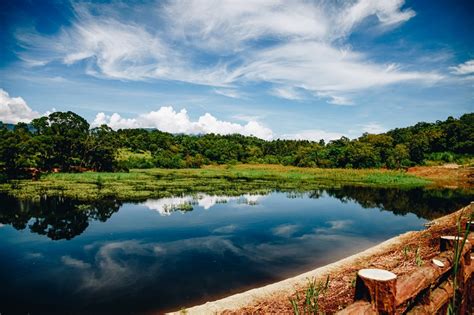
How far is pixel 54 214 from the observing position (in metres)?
19.5

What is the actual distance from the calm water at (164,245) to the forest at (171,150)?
21.8 m

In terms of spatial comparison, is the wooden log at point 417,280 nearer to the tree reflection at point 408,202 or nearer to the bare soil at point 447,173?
the tree reflection at point 408,202

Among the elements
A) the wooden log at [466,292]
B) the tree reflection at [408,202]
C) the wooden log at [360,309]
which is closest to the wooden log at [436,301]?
the wooden log at [466,292]

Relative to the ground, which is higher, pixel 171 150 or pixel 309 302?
pixel 171 150

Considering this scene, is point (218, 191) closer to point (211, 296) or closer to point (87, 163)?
point (211, 296)

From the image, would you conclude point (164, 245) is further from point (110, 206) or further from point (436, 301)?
point (436, 301)

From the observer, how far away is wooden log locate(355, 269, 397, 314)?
114 inches

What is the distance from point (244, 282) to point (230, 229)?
7.09 meters

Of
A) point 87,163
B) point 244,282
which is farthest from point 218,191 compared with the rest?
point 87,163

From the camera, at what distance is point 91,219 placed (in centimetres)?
1892

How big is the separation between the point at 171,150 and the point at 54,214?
64790mm

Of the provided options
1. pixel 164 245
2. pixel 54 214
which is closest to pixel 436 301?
pixel 164 245

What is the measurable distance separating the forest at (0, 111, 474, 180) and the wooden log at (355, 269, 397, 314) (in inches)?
1698

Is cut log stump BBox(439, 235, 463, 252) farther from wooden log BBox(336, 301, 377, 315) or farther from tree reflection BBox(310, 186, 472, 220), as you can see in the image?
tree reflection BBox(310, 186, 472, 220)
